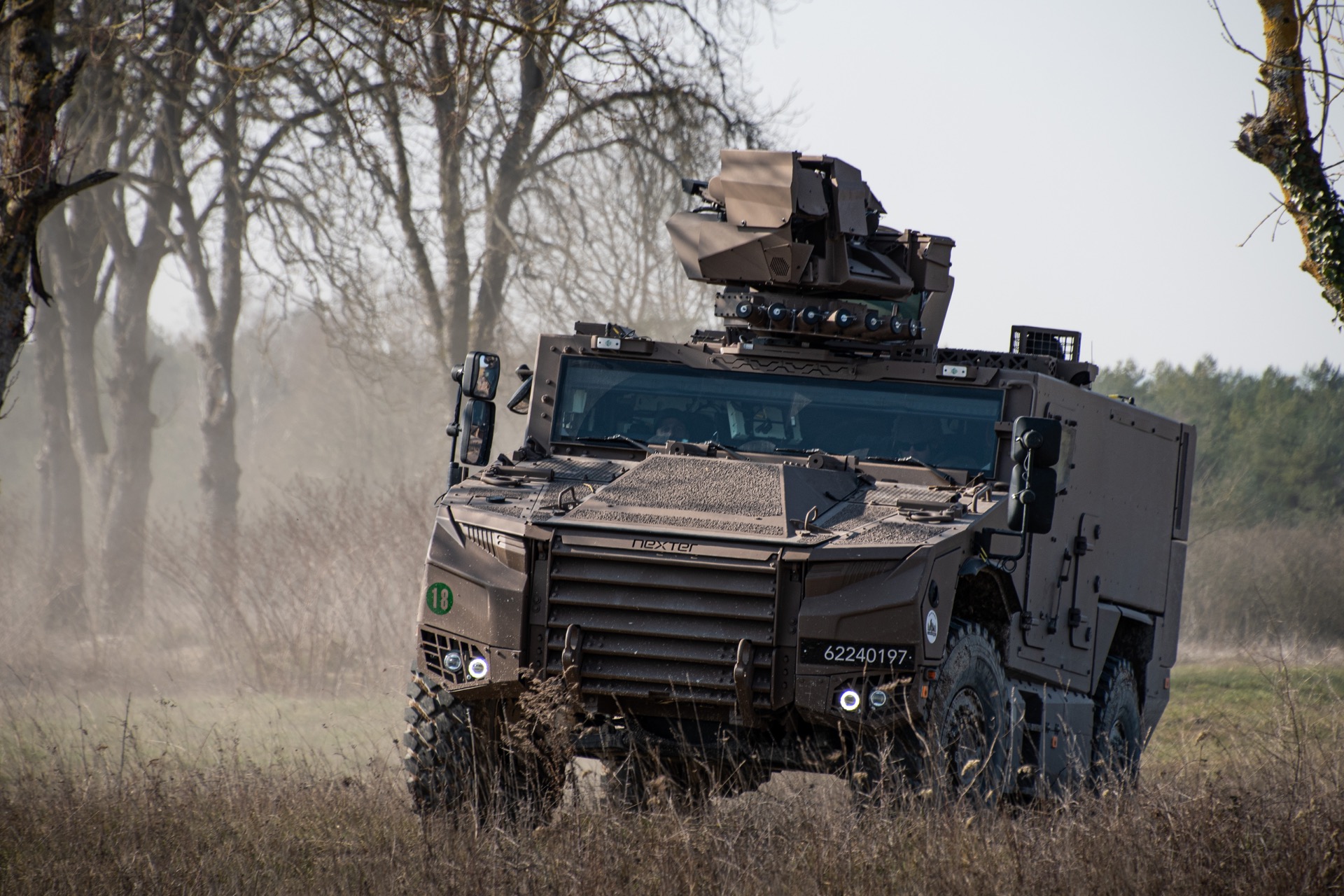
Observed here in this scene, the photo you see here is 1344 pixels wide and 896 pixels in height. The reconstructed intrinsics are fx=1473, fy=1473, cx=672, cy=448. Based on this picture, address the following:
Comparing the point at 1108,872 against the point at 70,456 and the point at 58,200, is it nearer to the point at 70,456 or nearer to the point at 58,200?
the point at 58,200

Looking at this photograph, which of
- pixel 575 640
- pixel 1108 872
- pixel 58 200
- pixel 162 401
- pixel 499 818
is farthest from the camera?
pixel 162 401

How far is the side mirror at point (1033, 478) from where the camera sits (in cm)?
615

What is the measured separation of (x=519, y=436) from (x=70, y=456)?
30.6 ft

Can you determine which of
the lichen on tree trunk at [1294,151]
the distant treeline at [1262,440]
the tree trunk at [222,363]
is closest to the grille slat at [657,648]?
the lichen on tree trunk at [1294,151]

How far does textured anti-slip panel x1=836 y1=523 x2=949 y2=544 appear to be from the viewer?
5.75 m

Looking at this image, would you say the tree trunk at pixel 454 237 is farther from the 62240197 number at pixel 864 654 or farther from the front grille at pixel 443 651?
the 62240197 number at pixel 864 654

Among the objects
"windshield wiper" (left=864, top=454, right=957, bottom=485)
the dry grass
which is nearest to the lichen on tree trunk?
Answer: the dry grass

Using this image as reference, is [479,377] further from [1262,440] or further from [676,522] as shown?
[1262,440]

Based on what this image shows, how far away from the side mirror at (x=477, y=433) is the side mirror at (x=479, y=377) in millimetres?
52

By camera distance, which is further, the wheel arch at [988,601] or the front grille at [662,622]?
the wheel arch at [988,601]

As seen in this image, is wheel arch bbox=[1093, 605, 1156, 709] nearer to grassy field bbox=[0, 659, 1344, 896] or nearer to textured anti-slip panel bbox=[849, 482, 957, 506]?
grassy field bbox=[0, 659, 1344, 896]

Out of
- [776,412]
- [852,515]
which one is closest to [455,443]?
[776,412]

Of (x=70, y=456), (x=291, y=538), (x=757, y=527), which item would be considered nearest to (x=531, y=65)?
(x=291, y=538)

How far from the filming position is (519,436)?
28.0m
